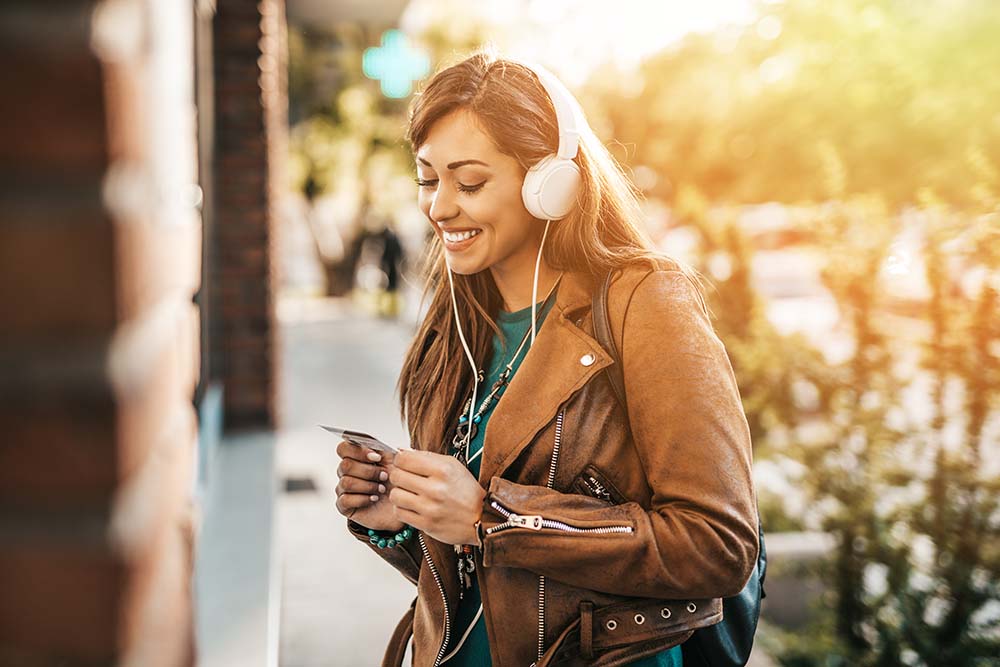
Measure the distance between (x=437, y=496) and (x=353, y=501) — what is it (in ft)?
1.08

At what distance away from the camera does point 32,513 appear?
19.8 inches

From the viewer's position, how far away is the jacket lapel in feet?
5.80

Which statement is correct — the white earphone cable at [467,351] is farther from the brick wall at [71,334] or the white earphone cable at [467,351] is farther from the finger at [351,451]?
the brick wall at [71,334]

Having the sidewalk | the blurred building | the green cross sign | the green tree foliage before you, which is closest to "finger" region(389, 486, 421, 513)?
the sidewalk

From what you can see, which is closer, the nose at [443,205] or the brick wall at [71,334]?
the brick wall at [71,334]

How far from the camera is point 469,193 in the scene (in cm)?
193

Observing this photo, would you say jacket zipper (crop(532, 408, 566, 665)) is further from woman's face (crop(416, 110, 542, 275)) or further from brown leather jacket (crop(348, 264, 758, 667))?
woman's face (crop(416, 110, 542, 275))

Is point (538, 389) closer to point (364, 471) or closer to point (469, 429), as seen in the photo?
point (469, 429)

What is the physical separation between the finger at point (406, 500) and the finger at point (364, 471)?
218mm

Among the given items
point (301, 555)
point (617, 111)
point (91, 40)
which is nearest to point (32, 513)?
point (91, 40)

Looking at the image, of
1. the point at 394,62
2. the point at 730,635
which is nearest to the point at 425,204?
the point at 730,635

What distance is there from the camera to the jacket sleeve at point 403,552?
205cm

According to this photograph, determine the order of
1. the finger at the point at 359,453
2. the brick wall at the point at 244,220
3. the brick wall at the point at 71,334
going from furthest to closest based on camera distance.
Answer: the brick wall at the point at 244,220, the finger at the point at 359,453, the brick wall at the point at 71,334

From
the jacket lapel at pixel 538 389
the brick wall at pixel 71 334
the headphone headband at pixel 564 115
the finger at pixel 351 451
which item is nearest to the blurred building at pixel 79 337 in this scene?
the brick wall at pixel 71 334
